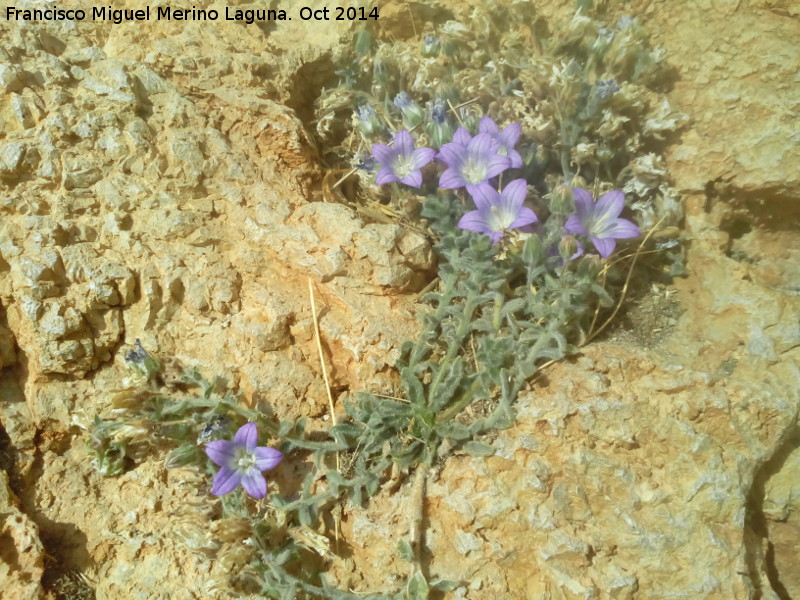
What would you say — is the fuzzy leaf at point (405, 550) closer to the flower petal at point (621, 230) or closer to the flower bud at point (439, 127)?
the flower petal at point (621, 230)

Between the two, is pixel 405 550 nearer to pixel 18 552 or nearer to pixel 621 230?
pixel 18 552

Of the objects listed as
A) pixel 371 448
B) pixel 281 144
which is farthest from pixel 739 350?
pixel 281 144

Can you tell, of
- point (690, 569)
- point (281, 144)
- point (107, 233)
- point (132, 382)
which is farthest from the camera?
point (281, 144)

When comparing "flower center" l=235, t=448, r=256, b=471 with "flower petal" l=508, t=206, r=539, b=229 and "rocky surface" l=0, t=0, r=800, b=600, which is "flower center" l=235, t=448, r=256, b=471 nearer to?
"rocky surface" l=0, t=0, r=800, b=600

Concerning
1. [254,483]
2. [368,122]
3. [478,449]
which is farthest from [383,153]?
[254,483]

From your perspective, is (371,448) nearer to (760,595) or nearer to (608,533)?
(608,533)

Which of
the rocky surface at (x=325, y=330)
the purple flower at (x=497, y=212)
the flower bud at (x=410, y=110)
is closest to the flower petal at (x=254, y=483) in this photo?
the rocky surface at (x=325, y=330)
